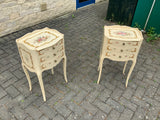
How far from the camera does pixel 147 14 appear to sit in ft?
17.0

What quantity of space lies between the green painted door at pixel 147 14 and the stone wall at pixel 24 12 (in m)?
3.22

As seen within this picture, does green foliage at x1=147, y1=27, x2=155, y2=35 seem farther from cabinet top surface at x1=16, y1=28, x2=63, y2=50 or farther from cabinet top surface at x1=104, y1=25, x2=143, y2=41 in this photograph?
→ cabinet top surface at x1=16, y1=28, x2=63, y2=50

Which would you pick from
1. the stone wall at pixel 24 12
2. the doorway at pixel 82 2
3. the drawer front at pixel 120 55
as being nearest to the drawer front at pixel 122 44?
the drawer front at pixel 120 55

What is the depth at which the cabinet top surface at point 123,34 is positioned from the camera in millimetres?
2501

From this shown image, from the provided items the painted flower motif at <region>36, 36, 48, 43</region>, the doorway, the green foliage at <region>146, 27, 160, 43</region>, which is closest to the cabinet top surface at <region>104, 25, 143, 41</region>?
the painted flower motif at <region>36, 36, 48, 43</region>

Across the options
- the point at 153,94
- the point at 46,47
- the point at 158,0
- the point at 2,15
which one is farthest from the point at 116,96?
the point at 2,15

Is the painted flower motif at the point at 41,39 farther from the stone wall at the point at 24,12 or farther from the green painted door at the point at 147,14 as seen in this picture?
the green painted door at the point at 147,14

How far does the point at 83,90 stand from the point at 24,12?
12.5ft

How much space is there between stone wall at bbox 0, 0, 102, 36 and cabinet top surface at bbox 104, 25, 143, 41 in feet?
11.7

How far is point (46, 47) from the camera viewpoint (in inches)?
87.0

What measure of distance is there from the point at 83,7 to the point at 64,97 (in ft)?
19.5

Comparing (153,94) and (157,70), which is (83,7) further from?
(153,94)

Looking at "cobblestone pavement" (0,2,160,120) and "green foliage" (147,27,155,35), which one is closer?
"cobblestone pavement" (0,2,160,120)

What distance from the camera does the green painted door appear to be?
195 inches
